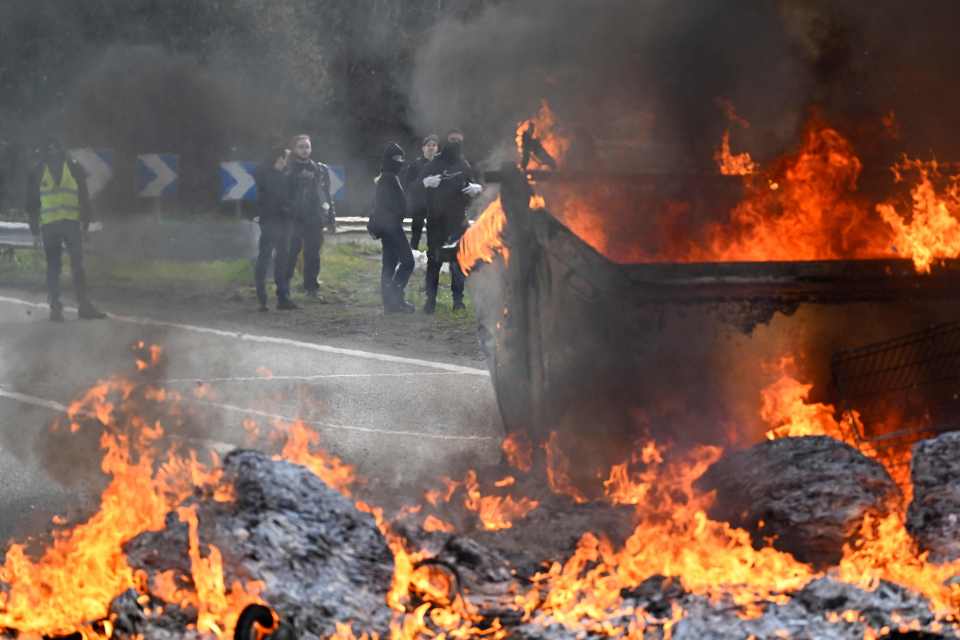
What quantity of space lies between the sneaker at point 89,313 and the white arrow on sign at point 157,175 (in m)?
6.47

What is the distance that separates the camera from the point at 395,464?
24.6 feet

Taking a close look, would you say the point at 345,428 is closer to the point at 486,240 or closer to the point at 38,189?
the point at 486,240

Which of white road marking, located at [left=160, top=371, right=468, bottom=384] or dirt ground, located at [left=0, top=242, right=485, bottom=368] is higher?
dirt ground, located at [left=0, top=242, right=485, bottom=368]

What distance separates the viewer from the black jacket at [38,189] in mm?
13797

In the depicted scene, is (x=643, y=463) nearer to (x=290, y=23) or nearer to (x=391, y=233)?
(x=391, y=233)

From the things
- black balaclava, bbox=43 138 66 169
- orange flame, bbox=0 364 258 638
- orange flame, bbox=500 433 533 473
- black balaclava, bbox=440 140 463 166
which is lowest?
orange flame, bbox=0 364 258 638

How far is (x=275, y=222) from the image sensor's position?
15.4 meters

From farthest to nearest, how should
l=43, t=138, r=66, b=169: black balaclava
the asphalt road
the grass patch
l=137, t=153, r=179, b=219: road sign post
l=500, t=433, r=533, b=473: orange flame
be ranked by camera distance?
l=137, t=153, r=179, b=219: road sign post
the grass patch
l=43, t=138, r=66, b=169: black balaclava
the asphalt road
l=500, t=433, r=533, b=473: orange flame

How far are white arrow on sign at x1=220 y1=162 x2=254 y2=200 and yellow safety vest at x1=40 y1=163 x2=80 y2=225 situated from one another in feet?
21.2

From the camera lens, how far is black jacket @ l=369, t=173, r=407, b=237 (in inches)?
604

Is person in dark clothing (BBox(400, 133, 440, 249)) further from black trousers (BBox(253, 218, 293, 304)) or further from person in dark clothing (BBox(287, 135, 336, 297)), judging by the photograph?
black trousers (BBox(253, 218, 293, 304))

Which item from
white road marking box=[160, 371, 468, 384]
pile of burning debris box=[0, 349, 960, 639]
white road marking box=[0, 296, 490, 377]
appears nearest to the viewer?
pile of burning debris box=[0, 349, 960, 639]

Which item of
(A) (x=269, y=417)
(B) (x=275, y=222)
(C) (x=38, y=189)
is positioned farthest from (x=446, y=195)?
(A) (x=269, y=417)

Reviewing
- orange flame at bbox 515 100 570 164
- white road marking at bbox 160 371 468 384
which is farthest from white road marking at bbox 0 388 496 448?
orange flame at bbox 515 100 570 164
